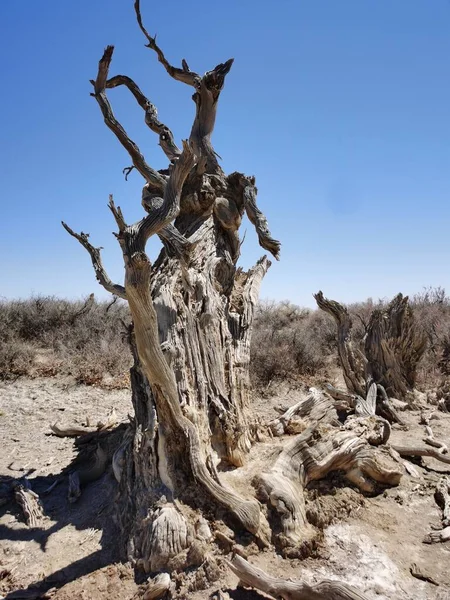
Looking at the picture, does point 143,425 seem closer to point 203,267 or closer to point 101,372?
point 203,267

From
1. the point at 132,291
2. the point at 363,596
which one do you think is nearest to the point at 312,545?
the point at 363,596

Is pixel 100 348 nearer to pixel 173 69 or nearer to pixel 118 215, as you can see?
pixel 173 69

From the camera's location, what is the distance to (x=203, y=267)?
4758 mm

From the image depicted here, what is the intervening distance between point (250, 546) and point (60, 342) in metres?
7.35

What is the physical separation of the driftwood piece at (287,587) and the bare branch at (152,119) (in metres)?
4.69

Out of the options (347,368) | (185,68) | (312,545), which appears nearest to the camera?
(312,545)

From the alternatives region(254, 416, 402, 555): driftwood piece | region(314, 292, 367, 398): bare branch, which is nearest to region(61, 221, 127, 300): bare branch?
region(254, 416, 402, 555): driftwood piece

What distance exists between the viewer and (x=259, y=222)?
4.68 m

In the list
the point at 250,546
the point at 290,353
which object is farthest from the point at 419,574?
the point at 290,353

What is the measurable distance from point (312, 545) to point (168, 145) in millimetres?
4845

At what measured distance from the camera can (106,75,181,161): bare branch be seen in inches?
215

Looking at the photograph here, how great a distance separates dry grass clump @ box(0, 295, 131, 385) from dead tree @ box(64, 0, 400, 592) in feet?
8.57

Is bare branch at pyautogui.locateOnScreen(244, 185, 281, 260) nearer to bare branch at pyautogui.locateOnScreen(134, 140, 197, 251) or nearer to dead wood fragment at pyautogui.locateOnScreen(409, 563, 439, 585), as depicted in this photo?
bare branch at pyautogui.locateOnScreen(134, 140, 197, 251)

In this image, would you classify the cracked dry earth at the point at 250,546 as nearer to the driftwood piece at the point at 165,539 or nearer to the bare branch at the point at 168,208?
the driftwood piece at the point at 165,539
